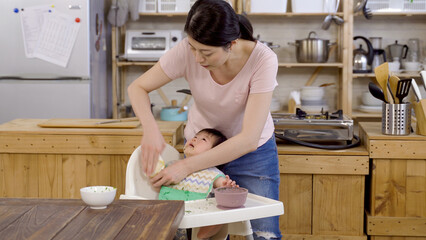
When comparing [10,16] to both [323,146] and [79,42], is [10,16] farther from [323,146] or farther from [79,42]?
[323,146]

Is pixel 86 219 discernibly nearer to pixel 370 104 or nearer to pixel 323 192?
pixel 323 192

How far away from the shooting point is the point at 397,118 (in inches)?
105

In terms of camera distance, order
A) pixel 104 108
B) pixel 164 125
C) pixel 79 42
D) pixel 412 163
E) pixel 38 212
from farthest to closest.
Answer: pixel 104 108 → pixel 79 42 → pixel 164 125 → pixel 412 163 → pixel 38 212

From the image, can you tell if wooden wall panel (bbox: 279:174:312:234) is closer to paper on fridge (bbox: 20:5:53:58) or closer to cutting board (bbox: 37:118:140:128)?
cutting board (bbox: 37:118:140:128)

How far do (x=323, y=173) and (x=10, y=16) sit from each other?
Answer: 289cm

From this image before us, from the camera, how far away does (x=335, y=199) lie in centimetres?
273

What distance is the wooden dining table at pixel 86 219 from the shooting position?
4.40 ft

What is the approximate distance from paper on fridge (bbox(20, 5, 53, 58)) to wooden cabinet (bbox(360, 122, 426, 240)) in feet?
9.18

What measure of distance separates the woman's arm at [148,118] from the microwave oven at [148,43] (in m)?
2.73

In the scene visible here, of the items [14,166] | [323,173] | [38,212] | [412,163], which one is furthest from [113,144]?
[412,163]

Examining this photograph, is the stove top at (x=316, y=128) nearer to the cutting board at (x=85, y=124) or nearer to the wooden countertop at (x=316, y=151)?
the wooden countertop at (x=316, y=151)

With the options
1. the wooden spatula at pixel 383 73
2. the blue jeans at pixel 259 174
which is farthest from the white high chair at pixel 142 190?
the wooden spatula at pixel 383 73

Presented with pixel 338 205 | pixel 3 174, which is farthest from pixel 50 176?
pixel 338 205

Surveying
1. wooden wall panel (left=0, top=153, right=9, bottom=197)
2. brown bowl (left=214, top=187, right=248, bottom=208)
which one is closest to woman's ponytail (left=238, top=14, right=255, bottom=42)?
brown bowl (left=214, top=187, right=248, bottom=208)
